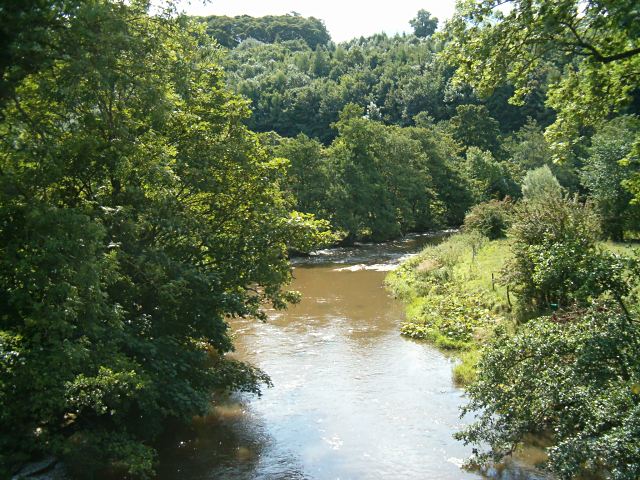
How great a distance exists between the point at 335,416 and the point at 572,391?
22.3 ft

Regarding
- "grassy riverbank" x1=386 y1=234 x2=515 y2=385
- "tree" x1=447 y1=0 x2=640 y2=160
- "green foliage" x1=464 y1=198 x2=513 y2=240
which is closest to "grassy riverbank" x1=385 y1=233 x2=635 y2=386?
"grassy riverbank" x1=386 y1=234 x2=515 y2=385

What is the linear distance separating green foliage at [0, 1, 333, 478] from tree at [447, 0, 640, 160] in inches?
250

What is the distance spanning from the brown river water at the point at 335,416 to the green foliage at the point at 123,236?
4.24ft

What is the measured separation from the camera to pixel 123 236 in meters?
12.9

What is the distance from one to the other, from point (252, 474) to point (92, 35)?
9424mm

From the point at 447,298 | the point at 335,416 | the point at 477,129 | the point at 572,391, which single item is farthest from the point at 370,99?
the point at 572,391

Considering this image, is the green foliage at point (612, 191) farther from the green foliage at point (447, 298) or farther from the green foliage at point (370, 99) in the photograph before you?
the green foliage at point (370, 99)

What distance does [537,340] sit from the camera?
11453mm

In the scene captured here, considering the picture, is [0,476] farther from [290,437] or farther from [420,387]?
[420,387]

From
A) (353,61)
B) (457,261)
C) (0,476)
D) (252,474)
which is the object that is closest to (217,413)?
(252,474)

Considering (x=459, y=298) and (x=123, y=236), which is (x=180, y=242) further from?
(x=459, y=298)

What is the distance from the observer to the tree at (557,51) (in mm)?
11273

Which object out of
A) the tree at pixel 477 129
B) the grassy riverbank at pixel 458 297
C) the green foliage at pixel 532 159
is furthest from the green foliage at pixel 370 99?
the grassy riverbank at pixel 458 297

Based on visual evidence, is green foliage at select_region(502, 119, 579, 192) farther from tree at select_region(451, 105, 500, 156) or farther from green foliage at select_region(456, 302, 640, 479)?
green foliage at select_region(456, 302, 640, 479)
